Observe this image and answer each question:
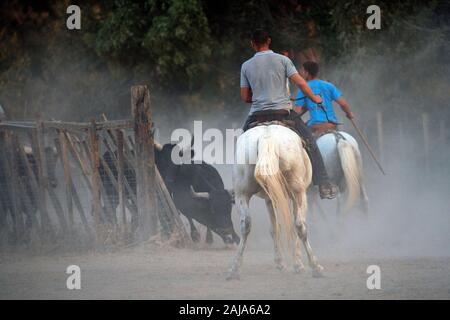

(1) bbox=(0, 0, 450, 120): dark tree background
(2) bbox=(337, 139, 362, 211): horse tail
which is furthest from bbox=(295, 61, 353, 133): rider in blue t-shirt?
(1) bbox=(0, 0, 450, 120): dark tree background

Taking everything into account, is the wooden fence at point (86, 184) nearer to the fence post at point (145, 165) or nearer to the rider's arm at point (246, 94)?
the fence post at point (145, 165)

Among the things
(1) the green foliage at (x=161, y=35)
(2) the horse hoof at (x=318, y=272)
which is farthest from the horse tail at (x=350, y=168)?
(1) the green foliage at (x=161, y=35)

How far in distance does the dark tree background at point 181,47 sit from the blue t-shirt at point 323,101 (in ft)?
22.5

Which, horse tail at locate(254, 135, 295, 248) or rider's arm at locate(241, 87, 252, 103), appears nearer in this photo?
horse tail at locate(254, 135, 295, 248)

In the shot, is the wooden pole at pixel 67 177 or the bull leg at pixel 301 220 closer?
the bull leg at pixel 301 220

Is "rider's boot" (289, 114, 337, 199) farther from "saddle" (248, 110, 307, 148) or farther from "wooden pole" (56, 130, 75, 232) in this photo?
"wooden pole" (56, 130, 75, 232)

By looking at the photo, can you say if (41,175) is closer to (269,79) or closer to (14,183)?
(14,183)

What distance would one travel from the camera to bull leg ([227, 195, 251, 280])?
11367 millimetres

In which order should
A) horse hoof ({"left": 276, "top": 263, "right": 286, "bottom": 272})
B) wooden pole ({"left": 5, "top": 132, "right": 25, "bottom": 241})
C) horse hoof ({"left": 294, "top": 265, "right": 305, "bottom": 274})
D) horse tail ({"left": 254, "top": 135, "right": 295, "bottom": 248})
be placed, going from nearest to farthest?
horse tail ({"left": 254, "top": 135, "right": 295, "bottom": 248})
horse hoof ({"left": 294, "top": 265, "right": 305, "bottom": 274})
horse hoof ({"left": 276, "top": 263, "right": 286, "bottom": 272})
wooden pole ({"left": 5, "top": 132, "right": 25, "bottom": 241})

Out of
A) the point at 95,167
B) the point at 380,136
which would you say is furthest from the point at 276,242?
the point at 380,136

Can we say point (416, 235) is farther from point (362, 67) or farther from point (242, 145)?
point (362, 67)

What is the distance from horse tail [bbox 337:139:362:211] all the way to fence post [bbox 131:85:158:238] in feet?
8.70

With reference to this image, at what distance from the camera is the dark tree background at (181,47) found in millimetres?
22453
